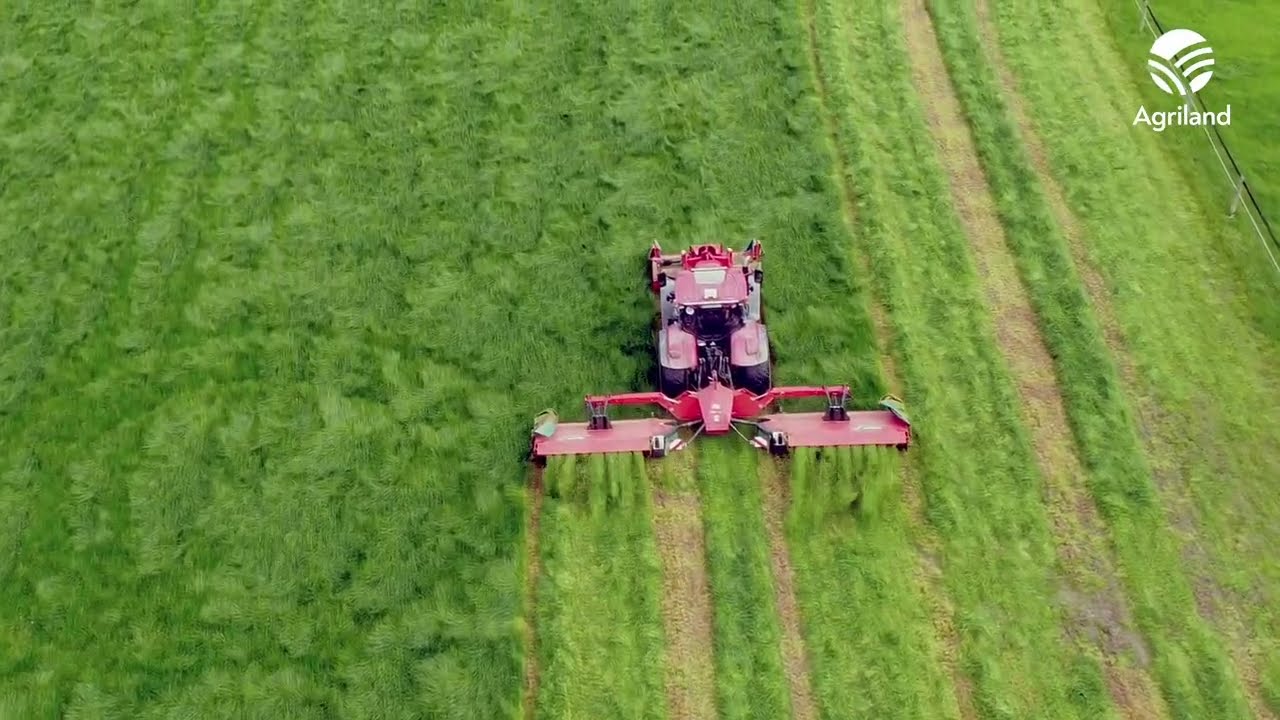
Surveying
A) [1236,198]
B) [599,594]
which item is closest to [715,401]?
[599,594]

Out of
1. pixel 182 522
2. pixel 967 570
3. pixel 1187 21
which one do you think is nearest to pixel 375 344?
pixel 182 522

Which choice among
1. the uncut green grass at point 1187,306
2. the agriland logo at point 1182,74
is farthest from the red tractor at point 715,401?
the agriland logo at point 1182,74

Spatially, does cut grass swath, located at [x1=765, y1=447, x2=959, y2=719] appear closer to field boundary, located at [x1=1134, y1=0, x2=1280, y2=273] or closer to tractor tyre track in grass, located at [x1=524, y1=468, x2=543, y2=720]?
tractor tyre track in grass, located at [x1=524, y1=468, x2=543, y2=720]

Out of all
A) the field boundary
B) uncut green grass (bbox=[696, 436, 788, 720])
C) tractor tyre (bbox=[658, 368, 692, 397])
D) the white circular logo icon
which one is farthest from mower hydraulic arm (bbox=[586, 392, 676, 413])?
the white circular logo icon

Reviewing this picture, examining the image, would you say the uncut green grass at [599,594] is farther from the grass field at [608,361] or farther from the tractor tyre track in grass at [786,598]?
the tractor tyre track in grass at [786,598]

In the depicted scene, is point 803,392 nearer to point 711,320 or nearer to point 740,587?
point 711,320

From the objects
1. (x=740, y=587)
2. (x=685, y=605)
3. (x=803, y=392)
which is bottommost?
(x=685, y=605)

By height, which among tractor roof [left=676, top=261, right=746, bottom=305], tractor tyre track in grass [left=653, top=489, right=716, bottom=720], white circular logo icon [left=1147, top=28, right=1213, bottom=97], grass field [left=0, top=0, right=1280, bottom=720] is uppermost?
tractor roof [left=676, top=261, right=746, bottom=305]
